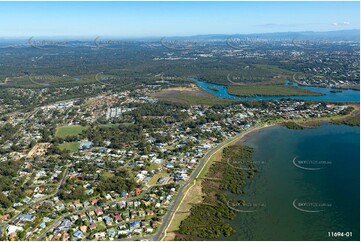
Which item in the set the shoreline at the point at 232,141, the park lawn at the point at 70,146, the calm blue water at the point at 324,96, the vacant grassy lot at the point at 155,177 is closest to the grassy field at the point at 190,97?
the calm blue water at the point at 324,96

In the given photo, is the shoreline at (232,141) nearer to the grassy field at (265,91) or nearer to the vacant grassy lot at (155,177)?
the vacant grassy lot at (155,177)

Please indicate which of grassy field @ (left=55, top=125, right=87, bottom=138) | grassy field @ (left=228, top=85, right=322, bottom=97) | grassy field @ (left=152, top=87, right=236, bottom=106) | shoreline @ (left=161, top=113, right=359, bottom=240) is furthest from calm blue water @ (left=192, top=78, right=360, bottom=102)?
grassy field @ (left=55, top=125, right=87, bottom=138)

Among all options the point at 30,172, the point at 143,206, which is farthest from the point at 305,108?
the point at 30,172

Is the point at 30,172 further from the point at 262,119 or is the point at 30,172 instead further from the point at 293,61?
the point at 293,61

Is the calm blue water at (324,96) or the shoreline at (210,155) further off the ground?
the calm blue water at (324,96)

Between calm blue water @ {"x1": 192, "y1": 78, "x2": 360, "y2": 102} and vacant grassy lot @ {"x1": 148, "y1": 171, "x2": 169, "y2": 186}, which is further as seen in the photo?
calm blue water @ {"x1": 192, "y1": 78, "x2": 360, "y2": 102}

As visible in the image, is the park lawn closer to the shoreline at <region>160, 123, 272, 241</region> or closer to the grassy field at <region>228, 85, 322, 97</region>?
the shoreline at <region>160, 123, 272, 241</region>
